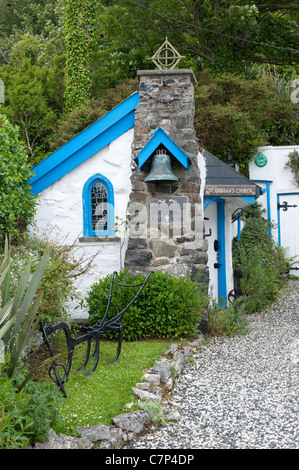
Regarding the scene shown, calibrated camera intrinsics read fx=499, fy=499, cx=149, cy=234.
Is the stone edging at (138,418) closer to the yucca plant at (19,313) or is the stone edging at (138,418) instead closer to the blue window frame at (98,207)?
the yucca plant at (19,313)

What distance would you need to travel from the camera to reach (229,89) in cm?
1287

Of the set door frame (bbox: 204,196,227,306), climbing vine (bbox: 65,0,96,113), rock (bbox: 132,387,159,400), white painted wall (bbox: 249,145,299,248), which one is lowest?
rock (bbox: 132,387,159,400)

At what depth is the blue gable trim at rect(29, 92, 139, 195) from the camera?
25.0 ft

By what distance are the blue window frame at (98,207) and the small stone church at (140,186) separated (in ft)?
0.05

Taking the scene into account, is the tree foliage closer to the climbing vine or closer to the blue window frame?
the climbing vine

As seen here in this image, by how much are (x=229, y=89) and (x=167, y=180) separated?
6797 millimetres

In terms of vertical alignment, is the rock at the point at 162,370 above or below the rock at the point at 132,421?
above

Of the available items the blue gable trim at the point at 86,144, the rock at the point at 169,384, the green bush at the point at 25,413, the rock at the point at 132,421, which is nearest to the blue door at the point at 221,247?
the blue gable trim at the point at 86,144

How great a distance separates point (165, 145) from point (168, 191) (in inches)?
27.0

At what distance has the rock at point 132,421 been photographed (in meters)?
4.03

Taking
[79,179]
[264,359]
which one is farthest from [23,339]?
[79,179]

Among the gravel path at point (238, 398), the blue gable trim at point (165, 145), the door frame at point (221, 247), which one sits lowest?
the gravel path at point (238, 398)

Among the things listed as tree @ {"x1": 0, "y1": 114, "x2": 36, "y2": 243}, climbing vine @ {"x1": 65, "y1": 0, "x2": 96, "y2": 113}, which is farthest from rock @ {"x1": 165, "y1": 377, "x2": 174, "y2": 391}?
climbing vine @ {"x1": 65, "y1": 0, "x2": 96, "y2": 113}

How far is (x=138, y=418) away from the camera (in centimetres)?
414
